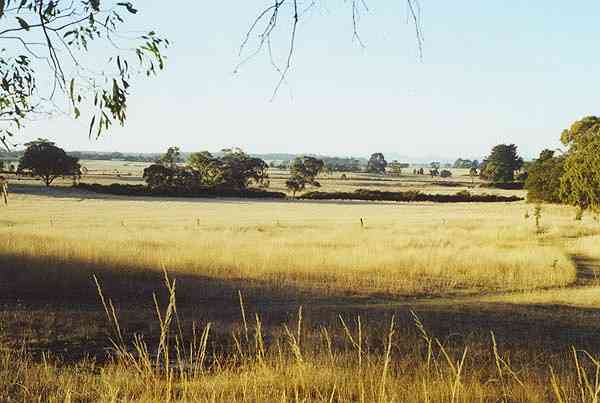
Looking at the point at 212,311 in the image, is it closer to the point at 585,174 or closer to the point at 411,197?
the point at 585,174

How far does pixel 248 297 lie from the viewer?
14.6 m

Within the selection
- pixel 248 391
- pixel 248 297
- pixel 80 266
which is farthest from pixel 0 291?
pixel 248 391

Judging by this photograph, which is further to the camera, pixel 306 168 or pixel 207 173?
pixel 306 168

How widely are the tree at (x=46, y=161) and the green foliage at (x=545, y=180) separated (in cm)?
6988

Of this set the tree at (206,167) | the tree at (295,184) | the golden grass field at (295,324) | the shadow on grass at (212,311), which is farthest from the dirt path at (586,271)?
the tree at (206,167)

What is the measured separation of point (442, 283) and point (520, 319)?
5.47 meters

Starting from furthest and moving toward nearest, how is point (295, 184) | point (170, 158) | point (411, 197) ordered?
point (170, 158)
point (295, 184)
point (411, 197)

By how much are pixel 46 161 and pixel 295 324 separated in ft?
306

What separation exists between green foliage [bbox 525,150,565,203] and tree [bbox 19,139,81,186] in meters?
69.9

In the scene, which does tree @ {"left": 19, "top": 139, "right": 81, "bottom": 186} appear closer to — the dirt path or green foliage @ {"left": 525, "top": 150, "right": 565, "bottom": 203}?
green foliage @ {"left": 525, "top": 150, "right": 565, "bottom": 203}

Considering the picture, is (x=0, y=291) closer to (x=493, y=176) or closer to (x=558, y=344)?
(x=558, y=344)

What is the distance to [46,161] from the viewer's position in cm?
9531

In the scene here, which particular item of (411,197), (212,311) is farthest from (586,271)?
(411,197)

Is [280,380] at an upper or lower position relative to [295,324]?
upper
